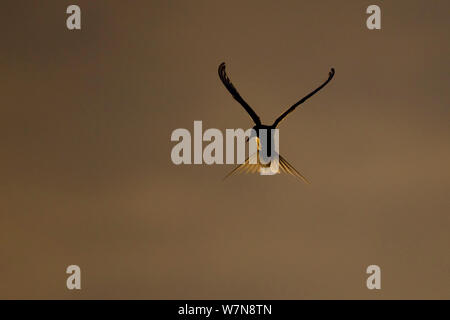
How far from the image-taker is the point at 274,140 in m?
16.2
